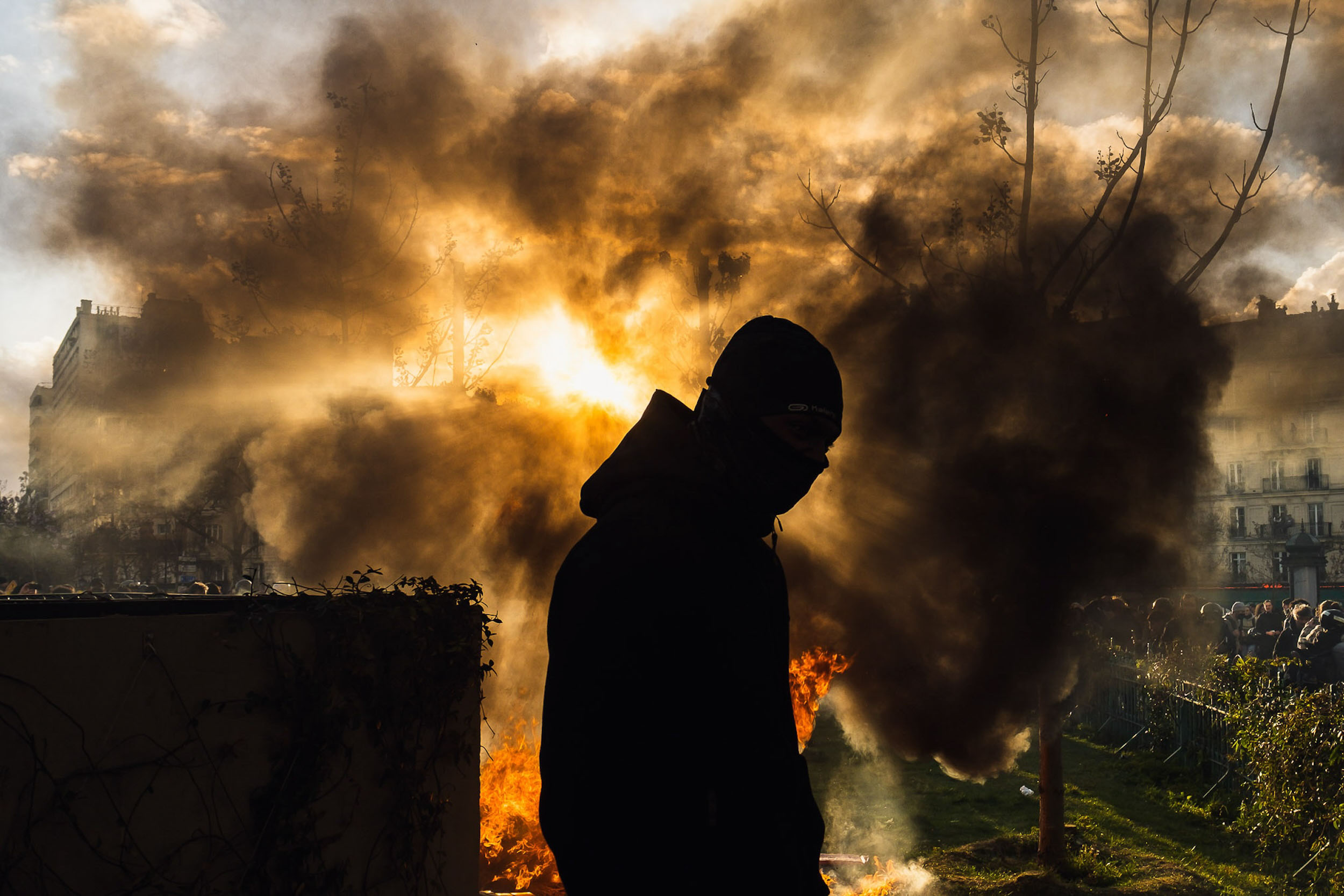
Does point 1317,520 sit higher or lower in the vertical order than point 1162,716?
higher

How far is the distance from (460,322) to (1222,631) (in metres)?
13.6

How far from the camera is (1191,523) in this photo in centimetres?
900

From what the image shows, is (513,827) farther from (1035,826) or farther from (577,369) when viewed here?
(1035,826)

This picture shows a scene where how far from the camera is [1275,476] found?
1644 inches

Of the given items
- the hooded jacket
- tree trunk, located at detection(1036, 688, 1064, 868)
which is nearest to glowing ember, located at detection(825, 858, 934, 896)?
tree trunk, located at detection(1036, 688, 1064, 868)

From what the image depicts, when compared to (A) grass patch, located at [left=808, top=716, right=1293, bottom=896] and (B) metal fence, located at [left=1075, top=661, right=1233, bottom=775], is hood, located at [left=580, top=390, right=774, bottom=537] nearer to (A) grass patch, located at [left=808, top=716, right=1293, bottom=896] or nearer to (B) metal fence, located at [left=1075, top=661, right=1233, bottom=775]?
(A) grass patch, located at [left=808, top=716, right=1293, bottom=896]

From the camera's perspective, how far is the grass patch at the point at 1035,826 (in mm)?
8031

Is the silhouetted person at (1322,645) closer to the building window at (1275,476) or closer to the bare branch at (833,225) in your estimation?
the bare branch at (833,225)

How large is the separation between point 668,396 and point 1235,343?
902 centimetres

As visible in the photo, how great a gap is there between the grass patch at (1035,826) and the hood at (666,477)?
7.34 meters

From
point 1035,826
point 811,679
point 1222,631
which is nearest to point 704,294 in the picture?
point 811,679

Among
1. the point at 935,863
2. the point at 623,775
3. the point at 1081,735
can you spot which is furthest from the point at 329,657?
the point at 1081,735

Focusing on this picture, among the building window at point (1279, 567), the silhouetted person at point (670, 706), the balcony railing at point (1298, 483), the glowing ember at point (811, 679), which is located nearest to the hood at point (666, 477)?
the silhouetted person at point (670, 706)

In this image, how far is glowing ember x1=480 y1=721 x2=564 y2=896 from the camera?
7.43 metres
